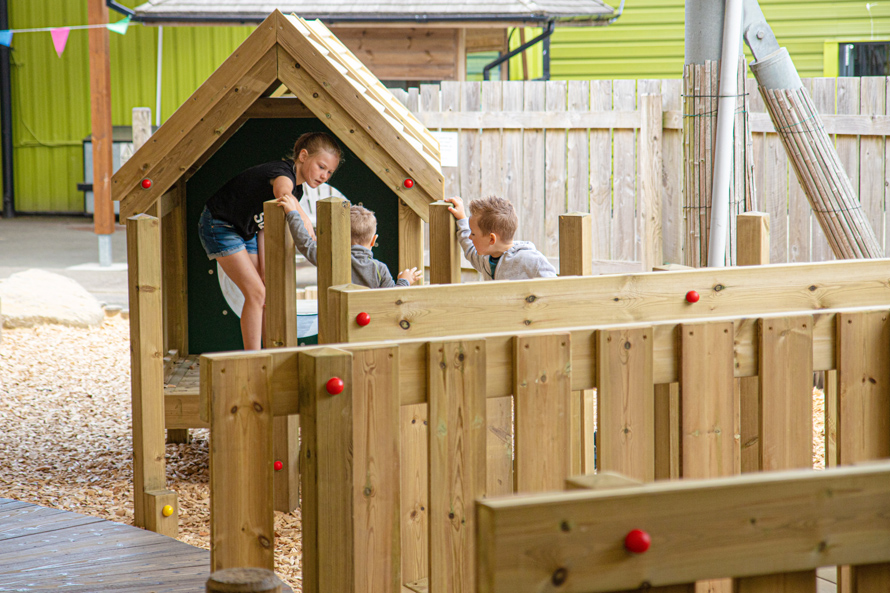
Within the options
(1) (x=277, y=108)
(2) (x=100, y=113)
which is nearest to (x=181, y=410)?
(1) (x=277, y=108)

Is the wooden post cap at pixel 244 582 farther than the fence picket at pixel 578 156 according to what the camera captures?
No

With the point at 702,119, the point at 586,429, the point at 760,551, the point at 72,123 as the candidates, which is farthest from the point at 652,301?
the point at 72,123

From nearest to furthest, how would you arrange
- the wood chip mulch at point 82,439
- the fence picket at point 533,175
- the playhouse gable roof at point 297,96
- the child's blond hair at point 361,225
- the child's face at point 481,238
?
the child's face at point 481,238
the playhouse gable roof at point 297,96
the child's blond hair at point 361,225
the wood chip mulch at point 82,439
the fence picket at point 533,175

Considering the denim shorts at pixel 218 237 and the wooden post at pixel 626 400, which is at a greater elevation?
the denim shorts at pixel 218 237

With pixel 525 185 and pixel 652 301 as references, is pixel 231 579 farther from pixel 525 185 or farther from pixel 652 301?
pixel 525 185

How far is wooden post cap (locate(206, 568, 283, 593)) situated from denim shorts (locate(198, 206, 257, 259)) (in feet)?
11.2

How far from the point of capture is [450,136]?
7191 millimetres

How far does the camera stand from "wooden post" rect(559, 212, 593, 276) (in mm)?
3029

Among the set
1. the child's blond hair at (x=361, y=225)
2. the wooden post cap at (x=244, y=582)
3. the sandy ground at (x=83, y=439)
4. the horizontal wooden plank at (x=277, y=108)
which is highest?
the horizontal wooden plank at (x=277, y=108)

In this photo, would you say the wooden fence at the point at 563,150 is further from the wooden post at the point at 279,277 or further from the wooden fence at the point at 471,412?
the wooden fence at the point at 471,412

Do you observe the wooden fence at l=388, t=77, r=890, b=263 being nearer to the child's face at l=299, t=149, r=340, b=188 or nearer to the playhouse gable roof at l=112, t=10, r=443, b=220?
the child's face at l=299, t=149, r=340, b=188

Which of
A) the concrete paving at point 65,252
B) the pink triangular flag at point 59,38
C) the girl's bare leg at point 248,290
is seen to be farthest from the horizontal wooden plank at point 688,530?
the pink triangular flag at point 59,38

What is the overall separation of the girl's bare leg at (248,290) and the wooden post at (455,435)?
2.78 metres

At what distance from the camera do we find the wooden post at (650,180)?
26.7ft
